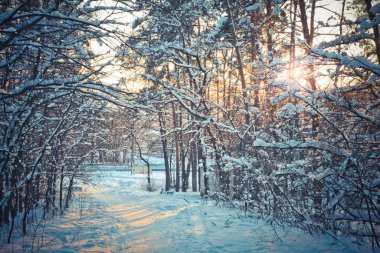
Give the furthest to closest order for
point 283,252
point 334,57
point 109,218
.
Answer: point 109,218 < point 283,252 < point 334,57

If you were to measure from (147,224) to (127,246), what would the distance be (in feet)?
6.02

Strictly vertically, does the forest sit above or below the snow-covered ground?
above

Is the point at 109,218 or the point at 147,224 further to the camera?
the point at 109,218

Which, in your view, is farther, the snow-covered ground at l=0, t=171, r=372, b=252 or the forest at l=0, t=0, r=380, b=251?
the snow-covered ground at l=0, t=171, r=372, b=252

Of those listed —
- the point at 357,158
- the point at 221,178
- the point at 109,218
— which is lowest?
the point at 109,218

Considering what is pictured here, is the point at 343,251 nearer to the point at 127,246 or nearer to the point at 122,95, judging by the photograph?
the point at 127,246

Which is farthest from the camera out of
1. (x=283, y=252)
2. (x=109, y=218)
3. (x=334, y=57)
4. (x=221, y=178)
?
(x=221, y=178)

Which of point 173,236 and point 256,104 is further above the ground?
point 256,104

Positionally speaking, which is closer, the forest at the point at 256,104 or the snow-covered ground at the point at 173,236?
the forest at the point at 256,104

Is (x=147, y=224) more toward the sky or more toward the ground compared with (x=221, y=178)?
more toward the ground

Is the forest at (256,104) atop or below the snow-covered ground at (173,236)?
atop

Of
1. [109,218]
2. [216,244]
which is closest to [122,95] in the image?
[216,244]

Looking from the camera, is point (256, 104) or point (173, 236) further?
point (256, 104)

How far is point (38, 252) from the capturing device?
4250mm
